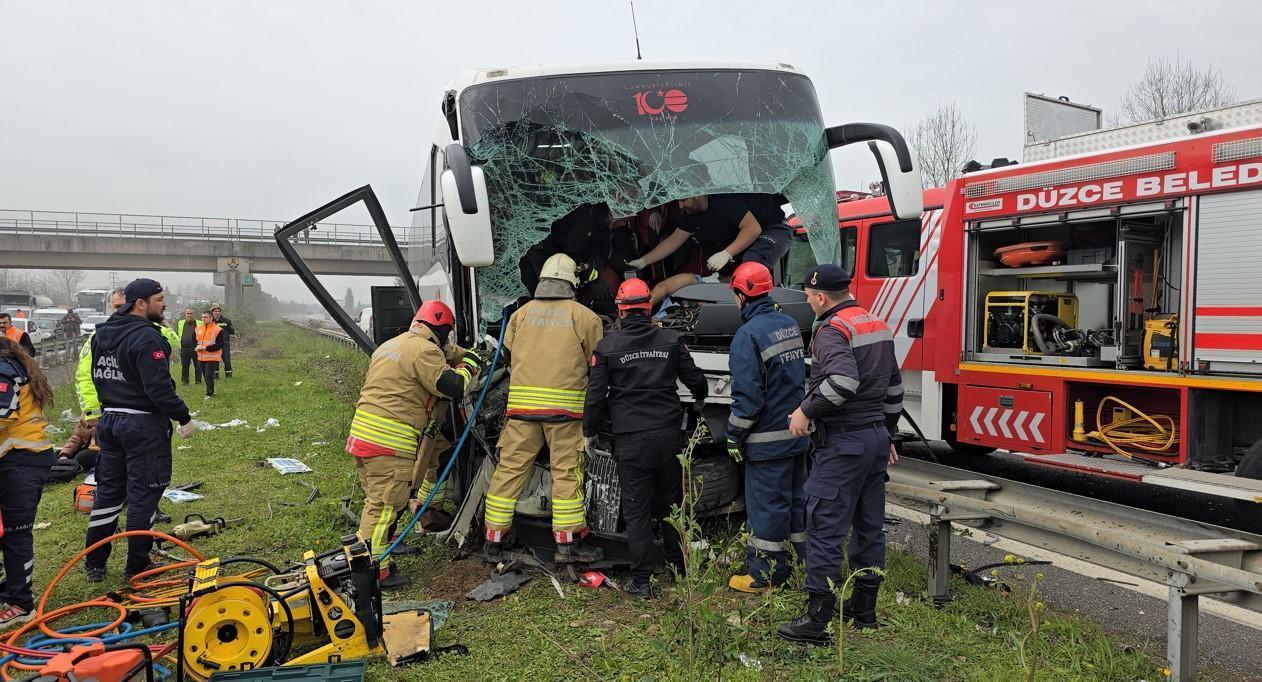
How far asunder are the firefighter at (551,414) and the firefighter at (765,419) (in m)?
0.90

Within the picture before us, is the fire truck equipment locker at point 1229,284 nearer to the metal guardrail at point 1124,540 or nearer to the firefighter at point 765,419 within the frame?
the metal guardrail at point 1124,540

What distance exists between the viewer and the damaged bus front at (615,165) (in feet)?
15.1

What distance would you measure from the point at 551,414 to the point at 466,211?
122cm

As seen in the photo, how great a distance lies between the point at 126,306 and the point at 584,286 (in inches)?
111

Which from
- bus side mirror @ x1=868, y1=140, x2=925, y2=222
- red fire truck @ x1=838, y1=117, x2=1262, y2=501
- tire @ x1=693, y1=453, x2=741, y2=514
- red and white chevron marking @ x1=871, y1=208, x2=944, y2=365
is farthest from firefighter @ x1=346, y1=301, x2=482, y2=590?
red and white chevron marking @ x1=871, y1=208, x2=944, y2=365

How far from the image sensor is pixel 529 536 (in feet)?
15.2

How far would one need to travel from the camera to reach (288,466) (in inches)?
307

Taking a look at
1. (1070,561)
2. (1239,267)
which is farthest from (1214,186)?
(1070,561)

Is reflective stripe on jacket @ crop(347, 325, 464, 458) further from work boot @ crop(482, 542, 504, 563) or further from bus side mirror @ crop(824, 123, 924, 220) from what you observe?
bus side mirror @ crop(824, 123, 924, 220)

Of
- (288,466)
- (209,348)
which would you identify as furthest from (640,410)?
(209,348)

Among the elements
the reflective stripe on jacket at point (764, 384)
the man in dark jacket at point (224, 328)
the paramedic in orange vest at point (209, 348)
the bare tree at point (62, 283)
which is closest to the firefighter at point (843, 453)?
the reflective stripe on jacket at point (764, 384)

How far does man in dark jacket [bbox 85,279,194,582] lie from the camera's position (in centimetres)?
458

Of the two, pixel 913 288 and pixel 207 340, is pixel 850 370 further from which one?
pixel 207 340

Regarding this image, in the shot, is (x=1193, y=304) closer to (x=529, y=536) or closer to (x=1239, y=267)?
(x=1239, y=267)
